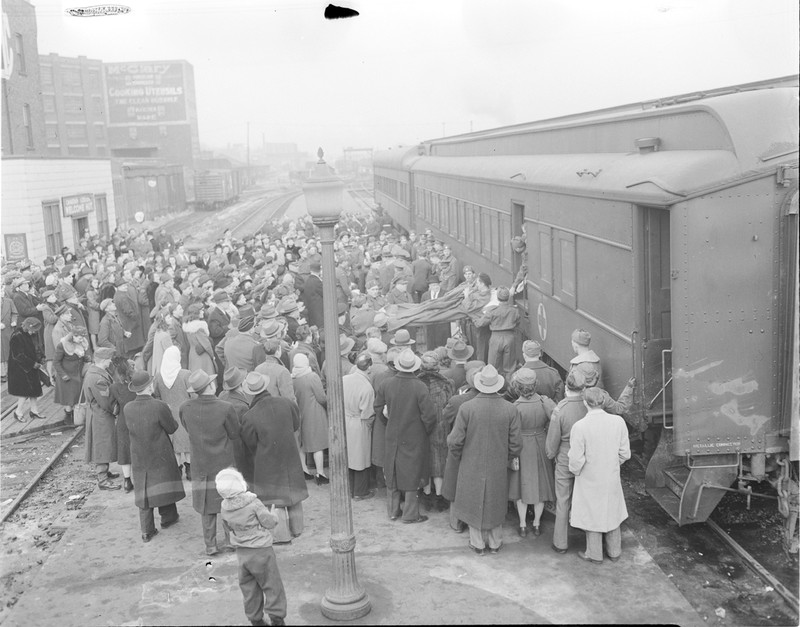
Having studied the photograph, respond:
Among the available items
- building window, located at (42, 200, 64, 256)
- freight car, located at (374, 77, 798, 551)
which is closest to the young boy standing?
freight car, located at (374, 77, 798, 551)

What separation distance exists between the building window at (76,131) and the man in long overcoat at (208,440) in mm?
39254

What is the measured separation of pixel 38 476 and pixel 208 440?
349 centimetres

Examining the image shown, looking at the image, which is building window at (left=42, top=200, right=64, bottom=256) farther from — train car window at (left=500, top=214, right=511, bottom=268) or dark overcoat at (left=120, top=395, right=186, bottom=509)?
dark overcoat at (left=120, top=395, right=186, bottom=509)

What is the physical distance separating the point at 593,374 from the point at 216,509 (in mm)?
3322

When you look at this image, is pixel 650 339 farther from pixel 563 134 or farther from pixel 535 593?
pixel 563 134

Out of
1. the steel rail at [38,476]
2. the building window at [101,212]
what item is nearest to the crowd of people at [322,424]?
the steel rail at [38,476]

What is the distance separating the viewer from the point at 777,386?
6.04 m

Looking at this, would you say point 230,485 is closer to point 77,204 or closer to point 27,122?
point 77,204

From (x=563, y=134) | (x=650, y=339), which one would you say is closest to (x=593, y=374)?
(x=650, y=339)

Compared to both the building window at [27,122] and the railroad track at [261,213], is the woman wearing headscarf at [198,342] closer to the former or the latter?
the building window at [27,122]

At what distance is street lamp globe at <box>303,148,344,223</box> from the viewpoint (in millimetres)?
5426

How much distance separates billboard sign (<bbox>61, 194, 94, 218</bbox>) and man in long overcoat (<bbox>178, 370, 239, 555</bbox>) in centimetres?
1765

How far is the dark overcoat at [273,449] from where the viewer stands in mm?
6965

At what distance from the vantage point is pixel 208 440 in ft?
22.6
